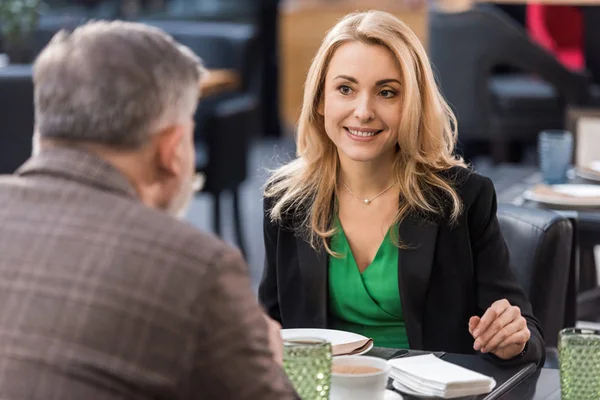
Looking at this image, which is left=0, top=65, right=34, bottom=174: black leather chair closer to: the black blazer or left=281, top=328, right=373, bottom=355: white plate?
the black blazer

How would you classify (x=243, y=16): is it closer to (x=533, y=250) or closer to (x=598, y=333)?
(x=533, y=250)

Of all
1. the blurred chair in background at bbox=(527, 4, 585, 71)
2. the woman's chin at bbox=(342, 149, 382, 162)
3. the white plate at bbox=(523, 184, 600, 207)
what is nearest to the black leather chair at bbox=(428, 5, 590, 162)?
the blurred chair in background at bbox=(527, 4, 585, 71)

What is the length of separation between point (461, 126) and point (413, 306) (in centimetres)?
369

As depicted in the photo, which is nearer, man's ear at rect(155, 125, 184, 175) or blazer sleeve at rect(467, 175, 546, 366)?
man's ear at rect(155, 125, 184, 175)

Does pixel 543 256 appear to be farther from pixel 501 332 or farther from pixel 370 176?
pixel 501 332

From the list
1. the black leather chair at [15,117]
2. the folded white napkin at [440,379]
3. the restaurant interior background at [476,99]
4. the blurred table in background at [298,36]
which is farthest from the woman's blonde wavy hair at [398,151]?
the blurred table in background at [298,36]

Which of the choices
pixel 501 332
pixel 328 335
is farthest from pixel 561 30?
pixel 328 335

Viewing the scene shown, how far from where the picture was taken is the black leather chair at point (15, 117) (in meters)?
4.82

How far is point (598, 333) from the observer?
1.67 m

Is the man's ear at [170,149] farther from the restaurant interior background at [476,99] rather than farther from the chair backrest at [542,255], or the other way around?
the restaurant interior background at [476,99]

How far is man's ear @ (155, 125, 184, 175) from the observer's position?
1.27 m

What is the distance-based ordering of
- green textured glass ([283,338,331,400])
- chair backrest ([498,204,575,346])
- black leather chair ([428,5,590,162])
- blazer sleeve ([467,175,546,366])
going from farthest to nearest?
1. black leather chair ([428,5,590,162])
2. chair backrest ([498,204,575,346])
3. blazer sleeve ([467,175,546,366])
4. green textured glass ([283,338,331,400])

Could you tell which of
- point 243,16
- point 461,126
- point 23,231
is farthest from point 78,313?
point 243,16

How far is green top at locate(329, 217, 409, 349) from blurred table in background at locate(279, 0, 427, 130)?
6.52 meters
